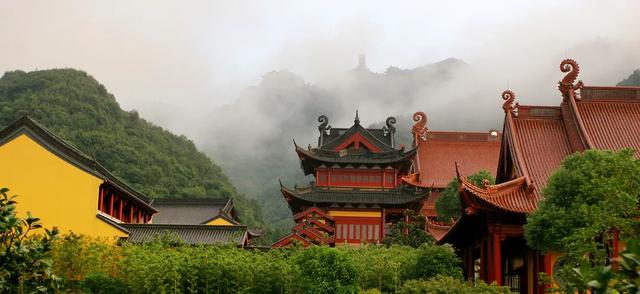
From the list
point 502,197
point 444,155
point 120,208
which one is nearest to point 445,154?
point 444,155

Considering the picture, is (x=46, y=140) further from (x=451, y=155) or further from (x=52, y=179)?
(x=451, y=155)

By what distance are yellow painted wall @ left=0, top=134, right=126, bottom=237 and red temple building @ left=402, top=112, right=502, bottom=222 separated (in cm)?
2063

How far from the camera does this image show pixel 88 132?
2559 inches

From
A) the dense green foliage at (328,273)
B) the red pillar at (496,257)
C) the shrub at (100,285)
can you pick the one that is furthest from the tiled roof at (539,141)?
the shrub at (100,285)

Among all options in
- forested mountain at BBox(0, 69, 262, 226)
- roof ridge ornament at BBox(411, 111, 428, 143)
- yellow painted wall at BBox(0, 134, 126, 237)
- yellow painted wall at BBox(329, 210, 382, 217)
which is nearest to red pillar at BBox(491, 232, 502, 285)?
yellow painted wall at BBox(0, 134, 126, 237)

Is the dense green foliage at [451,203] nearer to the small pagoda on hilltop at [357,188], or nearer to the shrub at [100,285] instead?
the small pagoda on hilltop at [357,188]

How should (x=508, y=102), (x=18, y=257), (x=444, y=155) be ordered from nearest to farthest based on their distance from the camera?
(x=18, y=257) < (x=508, y=102) < (x=444, y=155)

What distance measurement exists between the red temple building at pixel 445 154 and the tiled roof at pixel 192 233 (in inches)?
585

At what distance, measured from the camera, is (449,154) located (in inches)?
1748

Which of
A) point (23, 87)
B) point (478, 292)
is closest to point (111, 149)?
point (23, 87)

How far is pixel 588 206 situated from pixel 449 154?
31.1m

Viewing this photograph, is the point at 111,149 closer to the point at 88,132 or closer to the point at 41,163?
the point at 88,132

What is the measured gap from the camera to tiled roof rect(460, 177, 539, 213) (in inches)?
726

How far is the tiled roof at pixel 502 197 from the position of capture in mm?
18438
